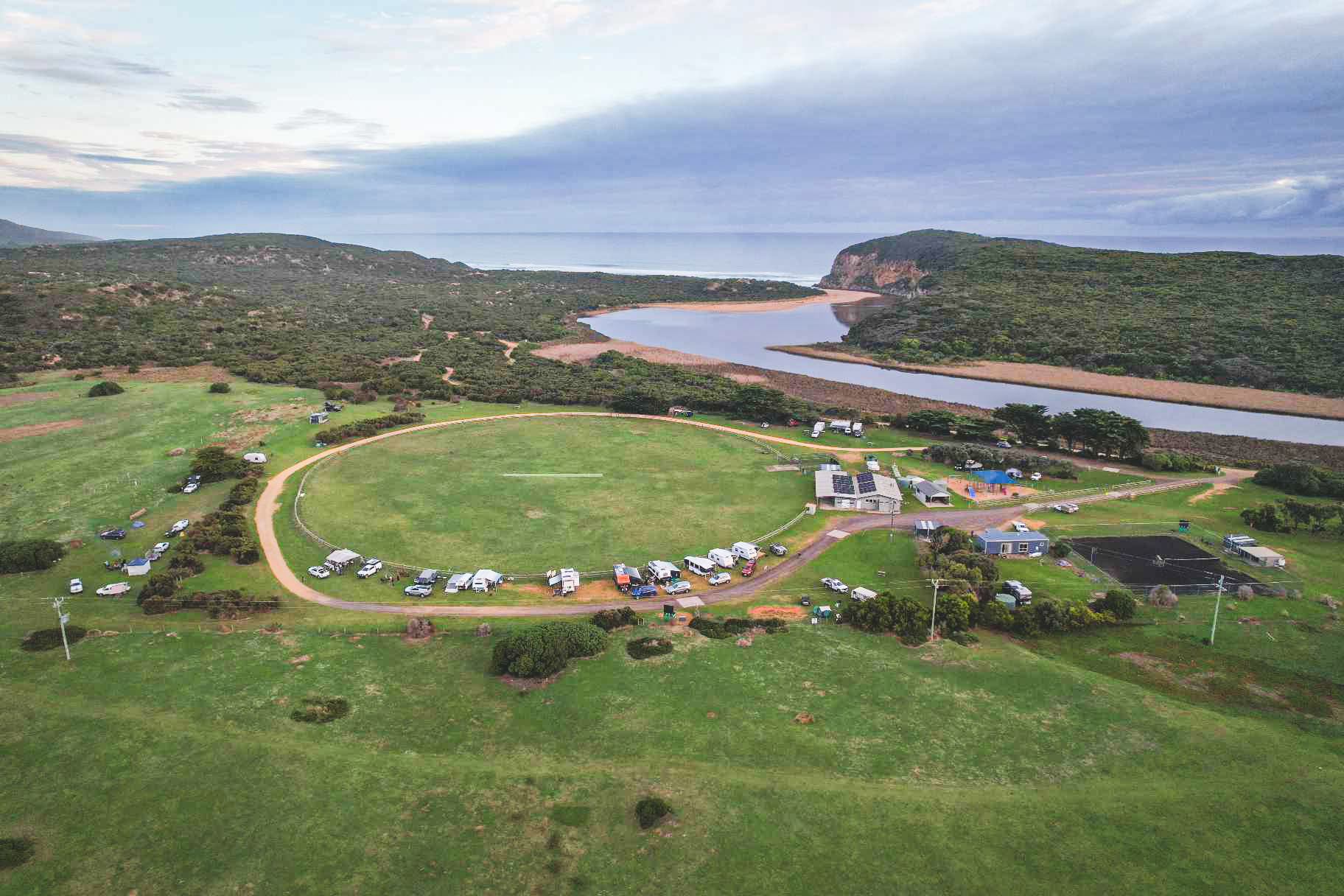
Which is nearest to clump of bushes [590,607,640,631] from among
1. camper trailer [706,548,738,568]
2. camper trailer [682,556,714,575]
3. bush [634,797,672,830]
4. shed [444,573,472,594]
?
camper trailer [682,556,714,575]

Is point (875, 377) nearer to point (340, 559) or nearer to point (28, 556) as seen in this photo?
point (340, 559)

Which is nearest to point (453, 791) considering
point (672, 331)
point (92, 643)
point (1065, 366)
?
point (92, 643)

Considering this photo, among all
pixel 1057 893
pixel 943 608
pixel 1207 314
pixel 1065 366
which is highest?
pixel 1207 314

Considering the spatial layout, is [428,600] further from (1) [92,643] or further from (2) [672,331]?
(2) [672,331]

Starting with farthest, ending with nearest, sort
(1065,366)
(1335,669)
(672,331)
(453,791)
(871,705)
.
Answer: (672,331) → (1065,366) → (1335,669) → (871,705) → (453,791)

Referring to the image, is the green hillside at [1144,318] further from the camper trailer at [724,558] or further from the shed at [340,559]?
the shed at [340,559]

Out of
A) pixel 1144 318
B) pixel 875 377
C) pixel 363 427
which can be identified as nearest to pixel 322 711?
pixel 363 427

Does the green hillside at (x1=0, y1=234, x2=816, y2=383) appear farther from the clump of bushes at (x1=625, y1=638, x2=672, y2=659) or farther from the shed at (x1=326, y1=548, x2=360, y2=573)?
Answer: the clump of bushes at (x1=625, y1=638, x2=672, y2=659)

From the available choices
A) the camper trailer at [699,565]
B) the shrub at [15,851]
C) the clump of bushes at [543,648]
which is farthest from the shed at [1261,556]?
the shrub at [15,851]
